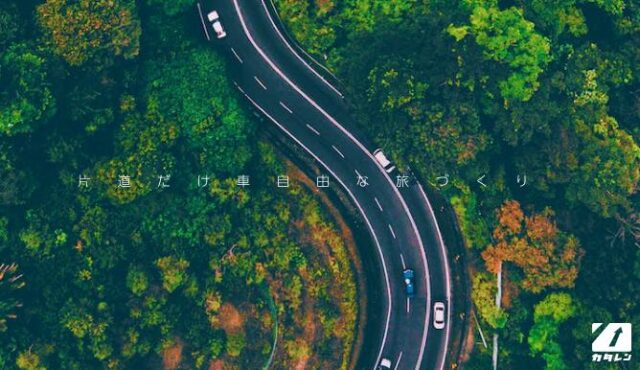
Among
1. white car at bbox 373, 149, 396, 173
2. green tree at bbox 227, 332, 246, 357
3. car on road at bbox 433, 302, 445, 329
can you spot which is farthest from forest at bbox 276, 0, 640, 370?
green tree at bbox 227, 332, 246, 357

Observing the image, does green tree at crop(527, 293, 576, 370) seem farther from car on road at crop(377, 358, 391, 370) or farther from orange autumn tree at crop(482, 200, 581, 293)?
car on road at crop(377, 358, 391, 370)

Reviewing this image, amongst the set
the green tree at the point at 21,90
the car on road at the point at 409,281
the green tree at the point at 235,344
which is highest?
the green tree at the point at 21,90

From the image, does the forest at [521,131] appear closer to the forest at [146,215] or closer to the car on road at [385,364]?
the car on road at [385,364]

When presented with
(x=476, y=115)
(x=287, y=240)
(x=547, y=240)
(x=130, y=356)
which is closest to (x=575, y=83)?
(x=476, y=115)

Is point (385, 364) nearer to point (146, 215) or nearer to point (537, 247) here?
point (537, 247)

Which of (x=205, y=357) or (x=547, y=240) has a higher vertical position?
(x=547, y=240)

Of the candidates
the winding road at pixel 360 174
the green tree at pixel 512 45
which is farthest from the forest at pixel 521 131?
the winding road at pixel 360 174

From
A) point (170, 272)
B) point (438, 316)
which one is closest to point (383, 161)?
point (438, 316)

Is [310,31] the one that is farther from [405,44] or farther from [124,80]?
[124,80]
